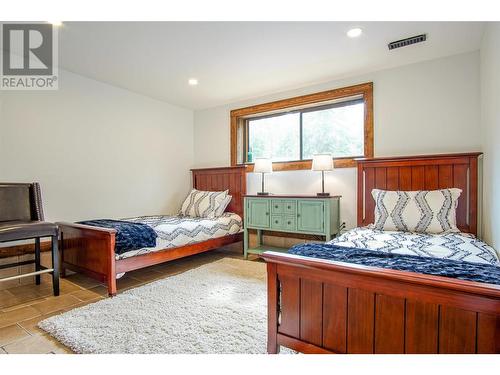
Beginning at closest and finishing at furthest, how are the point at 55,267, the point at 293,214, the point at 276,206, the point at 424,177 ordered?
1. the point at 55,267
2. the point at 424,177
3. the point at 293,214
4. the point at 276,206

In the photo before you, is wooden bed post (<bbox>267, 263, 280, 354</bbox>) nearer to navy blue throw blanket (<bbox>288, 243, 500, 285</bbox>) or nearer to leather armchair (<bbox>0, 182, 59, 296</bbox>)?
navy blue throw blanket (<bbox>288, 243, 500, 285</bbox>)

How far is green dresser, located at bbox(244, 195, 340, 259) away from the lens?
10.8 ft

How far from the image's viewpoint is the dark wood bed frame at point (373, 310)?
3.46 feet

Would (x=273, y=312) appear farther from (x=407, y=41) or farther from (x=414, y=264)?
(x=407, y=41)

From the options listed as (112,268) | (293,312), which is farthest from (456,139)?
(112,268)

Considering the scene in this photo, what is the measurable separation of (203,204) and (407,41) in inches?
126

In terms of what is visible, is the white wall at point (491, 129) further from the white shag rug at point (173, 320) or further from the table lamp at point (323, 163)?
the white shag rug at point (173, 320)

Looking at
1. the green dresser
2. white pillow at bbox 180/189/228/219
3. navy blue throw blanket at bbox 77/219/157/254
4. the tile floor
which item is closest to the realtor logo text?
navy blue throw blanket at bbox 77/219/157/254

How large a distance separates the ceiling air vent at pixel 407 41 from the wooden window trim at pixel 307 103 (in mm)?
683

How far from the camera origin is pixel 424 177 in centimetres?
298

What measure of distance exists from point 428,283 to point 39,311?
274 cm

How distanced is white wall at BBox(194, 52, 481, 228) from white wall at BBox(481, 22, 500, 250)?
20 cm

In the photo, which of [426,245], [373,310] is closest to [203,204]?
[426,245]
